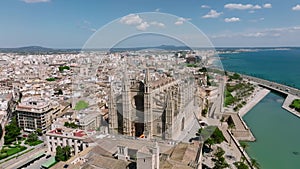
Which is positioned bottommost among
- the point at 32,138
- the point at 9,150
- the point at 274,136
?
the point at 274,136

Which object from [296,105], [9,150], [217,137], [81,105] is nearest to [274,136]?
[217,137]

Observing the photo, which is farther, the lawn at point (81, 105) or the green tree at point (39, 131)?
the lawn at point (81, 105)

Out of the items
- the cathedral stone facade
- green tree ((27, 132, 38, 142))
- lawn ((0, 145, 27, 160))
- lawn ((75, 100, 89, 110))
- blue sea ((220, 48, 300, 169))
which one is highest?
the cathedral stone facade

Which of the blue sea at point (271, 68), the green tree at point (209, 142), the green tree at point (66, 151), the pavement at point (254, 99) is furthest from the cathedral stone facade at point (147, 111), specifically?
the blue sea at point (271, 68)

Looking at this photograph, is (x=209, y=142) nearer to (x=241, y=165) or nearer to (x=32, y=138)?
(x=241, y=165)

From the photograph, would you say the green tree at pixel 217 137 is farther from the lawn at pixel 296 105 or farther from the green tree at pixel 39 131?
the lawn at pixel 296 105

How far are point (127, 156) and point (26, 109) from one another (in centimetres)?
606

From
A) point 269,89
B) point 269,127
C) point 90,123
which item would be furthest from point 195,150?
point 269,89

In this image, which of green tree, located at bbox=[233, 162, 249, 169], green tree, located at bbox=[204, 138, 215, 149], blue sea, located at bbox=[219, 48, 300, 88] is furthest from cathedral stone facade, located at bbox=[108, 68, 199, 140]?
blue sea, located at bbox=[219, 48, 300, 88]

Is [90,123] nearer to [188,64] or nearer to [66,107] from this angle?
[66,107]

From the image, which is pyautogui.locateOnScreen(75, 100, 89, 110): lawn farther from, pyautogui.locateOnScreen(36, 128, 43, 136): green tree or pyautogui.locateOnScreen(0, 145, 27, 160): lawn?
pyautogui.locateOnScreen(0, 145, 27, 160): lawn

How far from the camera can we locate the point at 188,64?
19.3 meters

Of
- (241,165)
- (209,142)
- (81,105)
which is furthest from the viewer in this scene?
(81,105)

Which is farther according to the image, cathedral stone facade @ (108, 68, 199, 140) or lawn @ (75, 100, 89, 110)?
lawn @ (75, 100, 89, 110)
